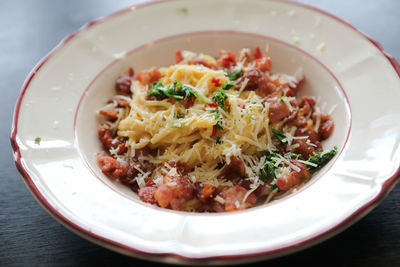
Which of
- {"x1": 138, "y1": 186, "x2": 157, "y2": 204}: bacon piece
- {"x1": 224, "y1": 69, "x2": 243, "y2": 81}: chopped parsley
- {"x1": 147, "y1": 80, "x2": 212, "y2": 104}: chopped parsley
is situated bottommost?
{"x1": 138, "y1": 186, "x2": 157, "y2": 204}: bacon piece

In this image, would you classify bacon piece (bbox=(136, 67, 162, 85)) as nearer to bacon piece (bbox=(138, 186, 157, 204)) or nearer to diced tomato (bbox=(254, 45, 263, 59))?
diced tomato (bbox=(254, 45, 263, 59))

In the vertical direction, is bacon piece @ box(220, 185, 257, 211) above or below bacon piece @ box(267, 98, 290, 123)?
below

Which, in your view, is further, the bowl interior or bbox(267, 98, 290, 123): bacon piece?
bbox(267, 98, 290, 123): bacon piece

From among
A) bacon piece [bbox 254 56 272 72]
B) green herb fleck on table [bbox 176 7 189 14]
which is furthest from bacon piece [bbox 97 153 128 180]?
green herb fleck on table [bbox 176 7 189 14]

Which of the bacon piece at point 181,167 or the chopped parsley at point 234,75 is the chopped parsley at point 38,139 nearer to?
the bacon piece at point 181,167

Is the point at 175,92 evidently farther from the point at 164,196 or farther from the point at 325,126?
the point at 325,126

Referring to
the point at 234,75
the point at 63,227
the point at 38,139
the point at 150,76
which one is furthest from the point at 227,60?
the point at 63,227

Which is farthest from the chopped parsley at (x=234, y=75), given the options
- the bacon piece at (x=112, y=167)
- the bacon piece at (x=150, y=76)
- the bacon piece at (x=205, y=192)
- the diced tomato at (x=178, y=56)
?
the bacon piece at (x=112, y=167)
